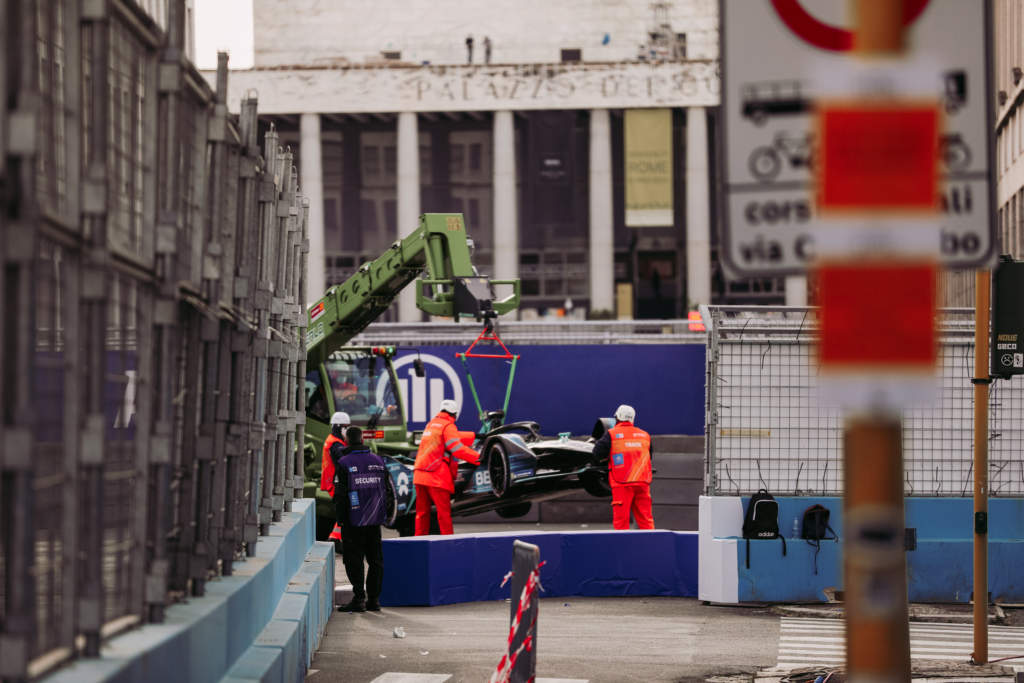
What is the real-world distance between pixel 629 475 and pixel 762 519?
346cm

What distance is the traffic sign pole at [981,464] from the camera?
1238 centimetres

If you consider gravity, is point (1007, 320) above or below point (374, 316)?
below

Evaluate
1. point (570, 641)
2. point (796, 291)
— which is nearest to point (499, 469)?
point (570, 641)

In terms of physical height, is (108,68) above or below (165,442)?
above

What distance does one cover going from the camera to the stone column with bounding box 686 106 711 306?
7294 centimetres

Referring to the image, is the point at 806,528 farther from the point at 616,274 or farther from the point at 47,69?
the point at 616,274

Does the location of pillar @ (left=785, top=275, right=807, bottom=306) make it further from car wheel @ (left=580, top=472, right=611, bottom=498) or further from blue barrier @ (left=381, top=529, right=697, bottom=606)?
blue barrier @ (left=381, top=529, right=697, bottom=606)

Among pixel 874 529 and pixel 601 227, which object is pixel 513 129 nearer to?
pixel 601 227

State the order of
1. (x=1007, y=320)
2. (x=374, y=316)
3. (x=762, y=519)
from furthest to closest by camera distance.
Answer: (x=374, y=316) < (x=762, y=519) < (x=1007, y=320)

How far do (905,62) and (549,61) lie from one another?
75120 mm

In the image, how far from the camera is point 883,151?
3977 millimetres

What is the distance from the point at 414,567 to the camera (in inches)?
675

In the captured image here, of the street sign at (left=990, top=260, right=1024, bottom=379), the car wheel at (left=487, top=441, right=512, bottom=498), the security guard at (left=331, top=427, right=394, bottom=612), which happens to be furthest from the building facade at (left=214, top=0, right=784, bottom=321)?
the street sign at (left=990, top=260, right=1024, bottom=379)

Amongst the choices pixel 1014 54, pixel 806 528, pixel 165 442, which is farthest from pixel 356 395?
pixel 1014 54
